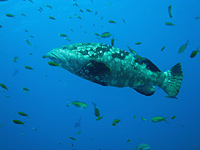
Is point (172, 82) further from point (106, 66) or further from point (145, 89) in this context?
point (106, 66)

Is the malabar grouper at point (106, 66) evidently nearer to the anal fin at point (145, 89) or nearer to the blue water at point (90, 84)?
the anal fin at point (145, 89)

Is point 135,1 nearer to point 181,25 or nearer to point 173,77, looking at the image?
point 181,25

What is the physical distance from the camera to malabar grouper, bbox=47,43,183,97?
279 cm

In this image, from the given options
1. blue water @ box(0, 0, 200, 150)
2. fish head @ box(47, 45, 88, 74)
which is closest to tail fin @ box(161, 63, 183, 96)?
fish head @ box(47, 45, 88, 74)

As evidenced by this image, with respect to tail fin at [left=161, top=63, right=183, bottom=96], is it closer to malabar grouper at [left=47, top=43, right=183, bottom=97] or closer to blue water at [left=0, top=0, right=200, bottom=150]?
malabar grouper at [left=47, top=43, right=183, bottom=97]

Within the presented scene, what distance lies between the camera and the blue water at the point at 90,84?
3825 centimetres

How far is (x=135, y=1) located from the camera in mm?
41094

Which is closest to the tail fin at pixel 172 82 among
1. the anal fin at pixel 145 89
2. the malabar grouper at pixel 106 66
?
the malabar grouper at pixel 106 66

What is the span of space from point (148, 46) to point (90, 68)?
7110 centimetres

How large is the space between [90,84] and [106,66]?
50.4m

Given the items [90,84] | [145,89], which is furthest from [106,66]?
[90,84]

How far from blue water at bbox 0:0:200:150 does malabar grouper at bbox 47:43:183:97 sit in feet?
93.5

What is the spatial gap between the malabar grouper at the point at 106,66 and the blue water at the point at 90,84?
28.5 meters

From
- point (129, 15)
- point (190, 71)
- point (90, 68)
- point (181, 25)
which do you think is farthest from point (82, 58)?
point (190, 71)
